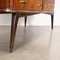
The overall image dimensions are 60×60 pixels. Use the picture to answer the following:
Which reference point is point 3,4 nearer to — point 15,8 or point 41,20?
point 15,8

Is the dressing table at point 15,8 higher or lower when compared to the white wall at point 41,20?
higher

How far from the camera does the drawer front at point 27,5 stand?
1.10 metres

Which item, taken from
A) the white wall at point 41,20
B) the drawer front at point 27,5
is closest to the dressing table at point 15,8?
the drawer front at point 27,5

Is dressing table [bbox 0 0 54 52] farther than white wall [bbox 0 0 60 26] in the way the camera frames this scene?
No

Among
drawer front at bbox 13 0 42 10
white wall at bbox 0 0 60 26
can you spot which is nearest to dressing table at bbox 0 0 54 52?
drawer front at bbox 13 0 42 10

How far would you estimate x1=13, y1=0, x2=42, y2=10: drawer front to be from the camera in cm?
110

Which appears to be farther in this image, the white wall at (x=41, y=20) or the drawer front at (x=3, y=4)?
the white wall at (x=41, y=20)

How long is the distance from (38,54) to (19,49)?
0.54ft

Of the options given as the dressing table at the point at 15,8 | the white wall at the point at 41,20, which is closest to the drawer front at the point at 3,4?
the dressing table at the point at 15,8

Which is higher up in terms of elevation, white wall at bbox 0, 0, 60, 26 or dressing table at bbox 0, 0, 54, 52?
dressing table at bbox 0, 0, 54, 52

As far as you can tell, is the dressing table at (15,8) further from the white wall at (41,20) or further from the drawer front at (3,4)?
the white wall at (41,20)

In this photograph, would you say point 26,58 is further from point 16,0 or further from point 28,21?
point 28,21

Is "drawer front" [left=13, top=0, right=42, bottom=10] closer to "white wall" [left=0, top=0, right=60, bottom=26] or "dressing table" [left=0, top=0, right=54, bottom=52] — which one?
"dressing table" [left=0, top=0, right=54, bottom=52]

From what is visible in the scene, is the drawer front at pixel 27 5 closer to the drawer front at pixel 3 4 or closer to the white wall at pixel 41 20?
the drawer front at pixel 3 4
